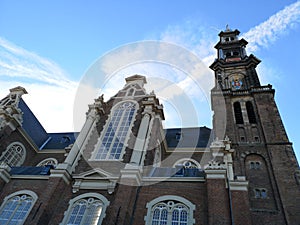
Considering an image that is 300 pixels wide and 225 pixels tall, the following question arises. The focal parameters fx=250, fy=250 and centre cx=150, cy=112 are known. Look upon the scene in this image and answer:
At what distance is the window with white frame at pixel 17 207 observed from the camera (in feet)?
45.0

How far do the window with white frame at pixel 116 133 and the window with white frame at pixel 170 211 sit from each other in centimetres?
432

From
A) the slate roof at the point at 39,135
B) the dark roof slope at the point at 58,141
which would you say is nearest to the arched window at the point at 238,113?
the slate roof at the point at 39,135

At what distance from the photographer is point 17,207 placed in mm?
14320

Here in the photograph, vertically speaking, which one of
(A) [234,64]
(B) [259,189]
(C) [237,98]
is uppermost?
(A) [234,64]

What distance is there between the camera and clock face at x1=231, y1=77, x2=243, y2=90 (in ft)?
98.3

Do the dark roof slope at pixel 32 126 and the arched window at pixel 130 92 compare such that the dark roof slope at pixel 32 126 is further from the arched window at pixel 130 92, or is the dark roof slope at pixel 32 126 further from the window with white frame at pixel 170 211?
the window with white frame at pixel 170 211

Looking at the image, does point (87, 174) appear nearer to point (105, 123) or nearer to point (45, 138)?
point (105, 123)

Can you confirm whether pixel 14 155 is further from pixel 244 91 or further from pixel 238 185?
pixel 244 91

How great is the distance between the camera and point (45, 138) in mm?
28234

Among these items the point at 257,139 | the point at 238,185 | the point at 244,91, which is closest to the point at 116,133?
the point at 238,185

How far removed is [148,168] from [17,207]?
7861 millimetres

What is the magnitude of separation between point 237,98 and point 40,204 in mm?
21125

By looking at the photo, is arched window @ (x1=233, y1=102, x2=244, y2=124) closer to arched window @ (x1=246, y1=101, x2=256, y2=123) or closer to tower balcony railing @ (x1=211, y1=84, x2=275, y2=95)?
arched window @ (x1=246, y1=101, x2=256, y2=123)

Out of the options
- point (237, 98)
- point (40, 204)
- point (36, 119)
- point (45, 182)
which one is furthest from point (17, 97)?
point (237, 98)
